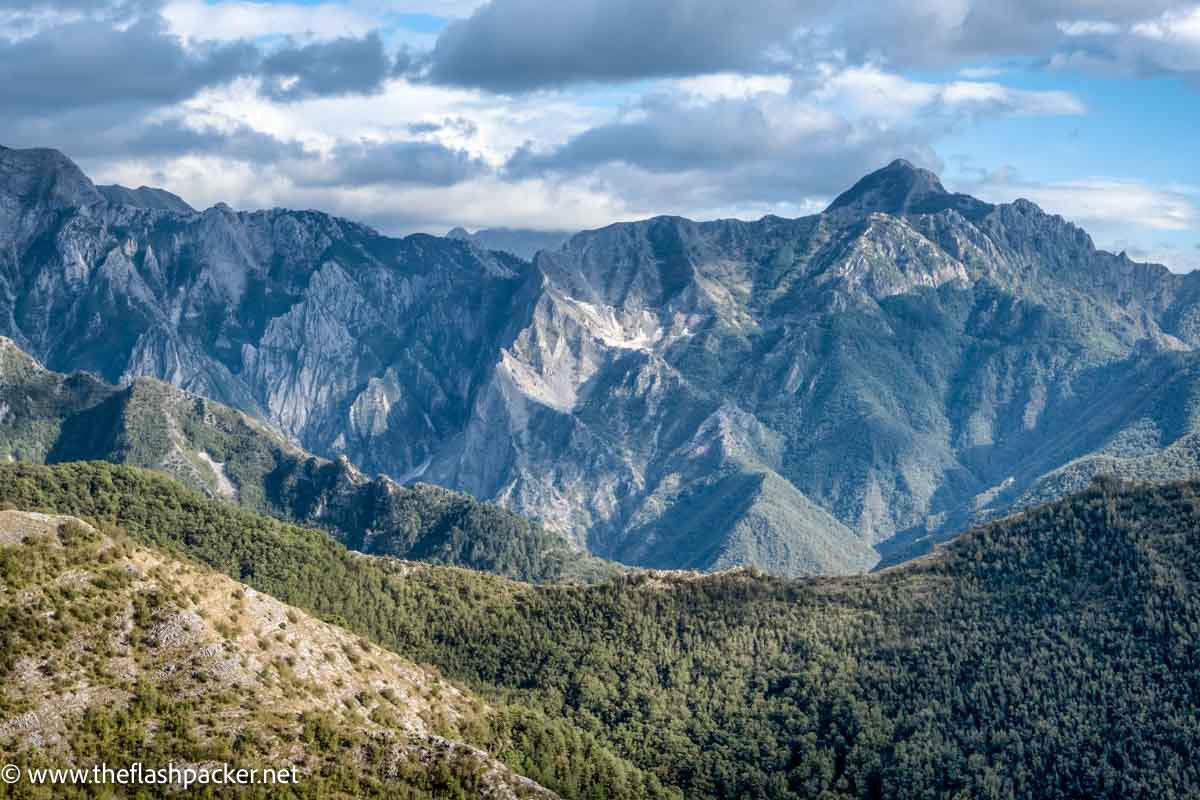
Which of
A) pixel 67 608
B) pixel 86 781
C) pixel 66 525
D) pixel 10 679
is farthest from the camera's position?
pixel 66 525

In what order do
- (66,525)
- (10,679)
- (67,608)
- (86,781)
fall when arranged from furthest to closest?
(66,525) → (67,608) → (10,679) → (86,781)

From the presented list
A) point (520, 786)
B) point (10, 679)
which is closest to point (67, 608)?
point (10, 679)

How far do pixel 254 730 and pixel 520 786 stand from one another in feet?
110

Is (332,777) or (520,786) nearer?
(332,777)

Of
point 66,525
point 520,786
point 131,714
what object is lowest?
point 520,786

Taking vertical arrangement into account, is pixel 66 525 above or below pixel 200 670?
above

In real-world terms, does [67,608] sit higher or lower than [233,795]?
higher

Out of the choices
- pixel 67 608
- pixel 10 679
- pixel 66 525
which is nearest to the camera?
pixel 10 679

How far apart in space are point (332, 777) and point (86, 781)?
26928 millimetres

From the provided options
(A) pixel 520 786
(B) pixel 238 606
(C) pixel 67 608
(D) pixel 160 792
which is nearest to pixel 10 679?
(C) pixel 67 608

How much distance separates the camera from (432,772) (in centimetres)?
17238

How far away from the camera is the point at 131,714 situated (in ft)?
542

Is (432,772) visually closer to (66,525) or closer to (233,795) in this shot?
(233,795)

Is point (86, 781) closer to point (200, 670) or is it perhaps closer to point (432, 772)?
point (200, 670)
